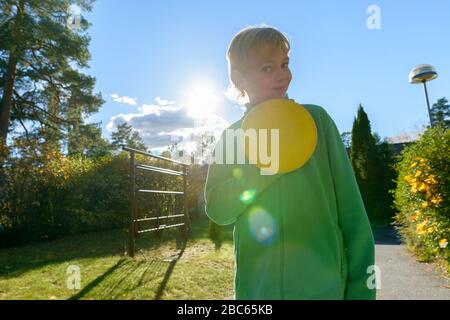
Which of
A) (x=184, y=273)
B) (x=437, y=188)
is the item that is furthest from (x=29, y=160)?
(x=437, y=188)

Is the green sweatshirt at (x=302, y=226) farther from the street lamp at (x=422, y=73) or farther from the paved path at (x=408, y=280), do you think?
the street lamp at (x=422, y=73)

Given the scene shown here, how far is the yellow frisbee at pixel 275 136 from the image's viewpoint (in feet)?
3.73

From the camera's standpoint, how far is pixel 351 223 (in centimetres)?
117

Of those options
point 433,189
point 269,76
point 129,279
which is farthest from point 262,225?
point 433,189

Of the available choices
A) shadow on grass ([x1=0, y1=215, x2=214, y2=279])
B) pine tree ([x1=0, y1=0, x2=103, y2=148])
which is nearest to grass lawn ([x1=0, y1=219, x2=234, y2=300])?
shadow on grass ([x1=0, y1=215, x2=214, y2=279])

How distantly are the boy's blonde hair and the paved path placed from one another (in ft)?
12.5

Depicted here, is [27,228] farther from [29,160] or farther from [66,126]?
[66,126]

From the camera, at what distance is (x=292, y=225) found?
3.74 ft

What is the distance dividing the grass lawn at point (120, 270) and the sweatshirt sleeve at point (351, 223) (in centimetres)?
341

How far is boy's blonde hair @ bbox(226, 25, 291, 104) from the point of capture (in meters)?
1.31

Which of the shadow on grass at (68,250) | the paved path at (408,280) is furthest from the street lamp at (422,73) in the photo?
the shadow on grass at (68,250)

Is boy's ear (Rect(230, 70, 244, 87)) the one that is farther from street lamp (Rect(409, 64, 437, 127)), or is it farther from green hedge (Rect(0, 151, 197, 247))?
street lamp (Rect(409, 64, 437, 127))

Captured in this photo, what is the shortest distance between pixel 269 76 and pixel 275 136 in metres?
0.26
